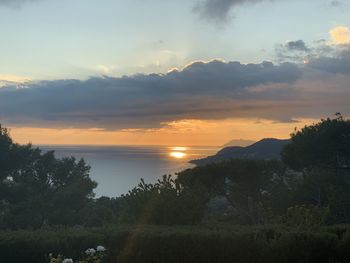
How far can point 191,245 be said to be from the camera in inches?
318

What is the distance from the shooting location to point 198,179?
86.3 ft

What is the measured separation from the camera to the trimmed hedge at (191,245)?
793 cm

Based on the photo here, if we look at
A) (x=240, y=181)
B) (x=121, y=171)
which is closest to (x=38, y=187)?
(x=240, y=181)

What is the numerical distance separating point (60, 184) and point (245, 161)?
13.8 metres

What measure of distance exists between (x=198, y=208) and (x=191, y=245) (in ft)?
15.3

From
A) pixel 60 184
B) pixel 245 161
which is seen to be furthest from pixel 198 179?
pixel 60 184

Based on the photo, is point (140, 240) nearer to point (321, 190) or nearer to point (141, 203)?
point (141, 203)

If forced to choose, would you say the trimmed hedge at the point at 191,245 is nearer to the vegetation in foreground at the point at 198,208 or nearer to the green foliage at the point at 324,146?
the vegetation in foreground at the point at 198,208

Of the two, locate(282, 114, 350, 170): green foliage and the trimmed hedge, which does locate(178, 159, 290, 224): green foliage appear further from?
the trimmed hedge

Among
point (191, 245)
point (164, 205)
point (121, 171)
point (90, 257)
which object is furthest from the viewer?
point (121, 171)

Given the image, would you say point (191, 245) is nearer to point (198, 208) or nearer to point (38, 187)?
point (198, 208)

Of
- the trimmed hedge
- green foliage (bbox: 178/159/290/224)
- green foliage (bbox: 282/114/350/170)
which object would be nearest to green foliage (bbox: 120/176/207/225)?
the trimmed hedge

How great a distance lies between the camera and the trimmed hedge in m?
7.93

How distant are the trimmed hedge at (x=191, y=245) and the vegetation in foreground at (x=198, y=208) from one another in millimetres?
18
